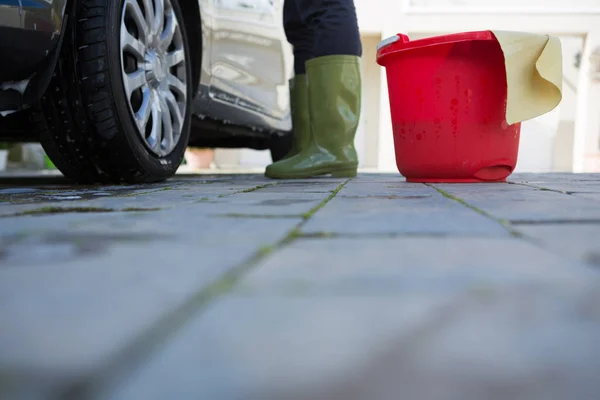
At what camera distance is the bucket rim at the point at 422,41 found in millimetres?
1788

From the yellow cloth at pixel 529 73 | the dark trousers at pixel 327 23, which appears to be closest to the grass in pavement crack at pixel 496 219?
the yellow cloth at pixel 529 73

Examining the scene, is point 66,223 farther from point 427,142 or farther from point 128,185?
point 427,142

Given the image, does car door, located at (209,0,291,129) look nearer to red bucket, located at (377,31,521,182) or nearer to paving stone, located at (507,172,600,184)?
red bucket, located at (377,31,521,182)

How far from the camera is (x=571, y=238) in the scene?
2.29 ft

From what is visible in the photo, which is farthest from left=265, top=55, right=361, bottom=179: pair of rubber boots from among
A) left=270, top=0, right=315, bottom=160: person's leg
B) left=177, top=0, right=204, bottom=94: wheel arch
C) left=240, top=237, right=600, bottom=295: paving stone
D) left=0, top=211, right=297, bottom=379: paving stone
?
left=240, top=237, right=600, bottom=295: paving stone

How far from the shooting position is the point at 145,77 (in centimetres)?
183

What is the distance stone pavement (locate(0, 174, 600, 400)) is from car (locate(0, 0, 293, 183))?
79cm

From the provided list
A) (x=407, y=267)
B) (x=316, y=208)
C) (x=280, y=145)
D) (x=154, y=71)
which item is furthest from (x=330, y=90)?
(x=407, y=267)

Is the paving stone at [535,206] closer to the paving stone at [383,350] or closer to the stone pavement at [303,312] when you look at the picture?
the stone pavement at [303,312]

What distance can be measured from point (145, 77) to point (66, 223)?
105cm

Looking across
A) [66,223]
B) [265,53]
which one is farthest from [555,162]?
[66,223]

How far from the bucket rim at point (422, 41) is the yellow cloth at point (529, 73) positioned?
6cm

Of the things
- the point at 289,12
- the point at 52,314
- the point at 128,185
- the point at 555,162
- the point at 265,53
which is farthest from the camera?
the point at 555,162

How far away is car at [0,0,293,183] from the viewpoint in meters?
1.41
